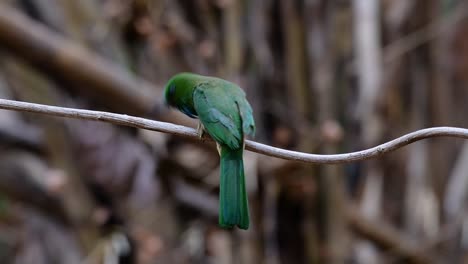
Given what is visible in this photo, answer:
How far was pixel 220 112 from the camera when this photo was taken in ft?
7.35

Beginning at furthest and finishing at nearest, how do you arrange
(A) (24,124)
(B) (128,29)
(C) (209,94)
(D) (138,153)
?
(A) (24,124)
(B) (128,29)
(D) (138,153)
(C) (209,94)

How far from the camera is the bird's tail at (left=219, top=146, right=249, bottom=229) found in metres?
2.01

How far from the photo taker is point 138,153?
3.89m

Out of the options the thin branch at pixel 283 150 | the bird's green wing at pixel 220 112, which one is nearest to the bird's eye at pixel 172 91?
the bird's green wing at pixel 220 112

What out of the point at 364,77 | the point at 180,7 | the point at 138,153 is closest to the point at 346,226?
the point at 364,77

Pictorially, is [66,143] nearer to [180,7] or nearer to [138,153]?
[138,153]

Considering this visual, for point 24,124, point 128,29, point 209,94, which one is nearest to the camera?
point 209,94

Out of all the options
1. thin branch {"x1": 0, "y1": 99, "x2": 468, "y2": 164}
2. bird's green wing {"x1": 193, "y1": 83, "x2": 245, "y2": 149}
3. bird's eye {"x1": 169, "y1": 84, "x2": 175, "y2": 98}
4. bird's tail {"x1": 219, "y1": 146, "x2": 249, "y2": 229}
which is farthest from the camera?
bird's eye {"x1": 169, "y1": 84, "x2": 175, "y2": 98}

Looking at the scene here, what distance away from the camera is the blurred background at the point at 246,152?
391 cm

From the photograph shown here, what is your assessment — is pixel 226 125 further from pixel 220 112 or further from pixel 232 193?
pixel 232 193

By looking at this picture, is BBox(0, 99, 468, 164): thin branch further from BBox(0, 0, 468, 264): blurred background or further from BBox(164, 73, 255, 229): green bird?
BBox(0, 0, 468, 264): blurred background

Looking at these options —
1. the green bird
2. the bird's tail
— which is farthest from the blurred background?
the bird's tail

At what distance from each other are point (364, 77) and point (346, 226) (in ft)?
2.46

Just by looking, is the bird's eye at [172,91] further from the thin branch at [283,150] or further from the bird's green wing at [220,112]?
the thin branch at [283,150]
